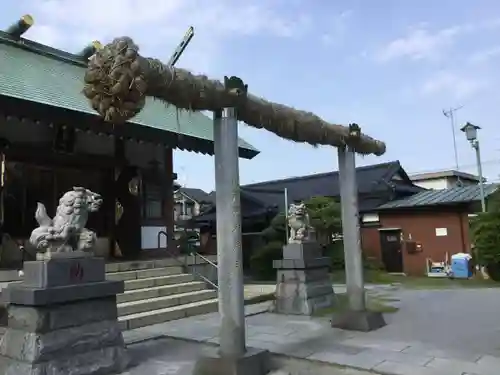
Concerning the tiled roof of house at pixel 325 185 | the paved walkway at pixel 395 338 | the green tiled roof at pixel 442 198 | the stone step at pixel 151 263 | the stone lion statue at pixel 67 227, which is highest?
the tiled roof of house at pixel 325 185

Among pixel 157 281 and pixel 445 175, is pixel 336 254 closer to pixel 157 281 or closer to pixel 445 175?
pixel 157 281

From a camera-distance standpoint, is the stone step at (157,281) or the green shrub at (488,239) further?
the green shrub at (488,239)

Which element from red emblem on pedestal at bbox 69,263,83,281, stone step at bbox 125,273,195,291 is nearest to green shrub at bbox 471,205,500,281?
stone step at bbox 125,273,195,291

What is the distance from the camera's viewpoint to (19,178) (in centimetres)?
1032

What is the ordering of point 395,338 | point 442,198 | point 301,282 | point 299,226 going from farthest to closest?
point 442,198, point 299,226, point 301,282, point 395,338

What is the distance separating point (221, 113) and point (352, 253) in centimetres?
346

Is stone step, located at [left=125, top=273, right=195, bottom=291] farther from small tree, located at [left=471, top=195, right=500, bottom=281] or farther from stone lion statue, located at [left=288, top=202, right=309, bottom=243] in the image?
small tree, located at [left=471, top=195, right=500, bottom=281]

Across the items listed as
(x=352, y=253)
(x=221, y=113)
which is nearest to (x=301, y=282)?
(x=352, y=253)

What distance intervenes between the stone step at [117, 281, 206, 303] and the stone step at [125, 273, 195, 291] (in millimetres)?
123

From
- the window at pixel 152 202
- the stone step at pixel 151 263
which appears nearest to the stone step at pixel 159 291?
the stone step at pixel 151 263

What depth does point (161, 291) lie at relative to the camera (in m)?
9.18

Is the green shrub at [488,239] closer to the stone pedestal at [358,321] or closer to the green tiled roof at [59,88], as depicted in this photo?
the green tiled roof at [59,88]

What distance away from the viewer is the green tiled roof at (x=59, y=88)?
895 cm

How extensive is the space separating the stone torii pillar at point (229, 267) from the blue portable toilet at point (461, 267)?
12.6 meters
